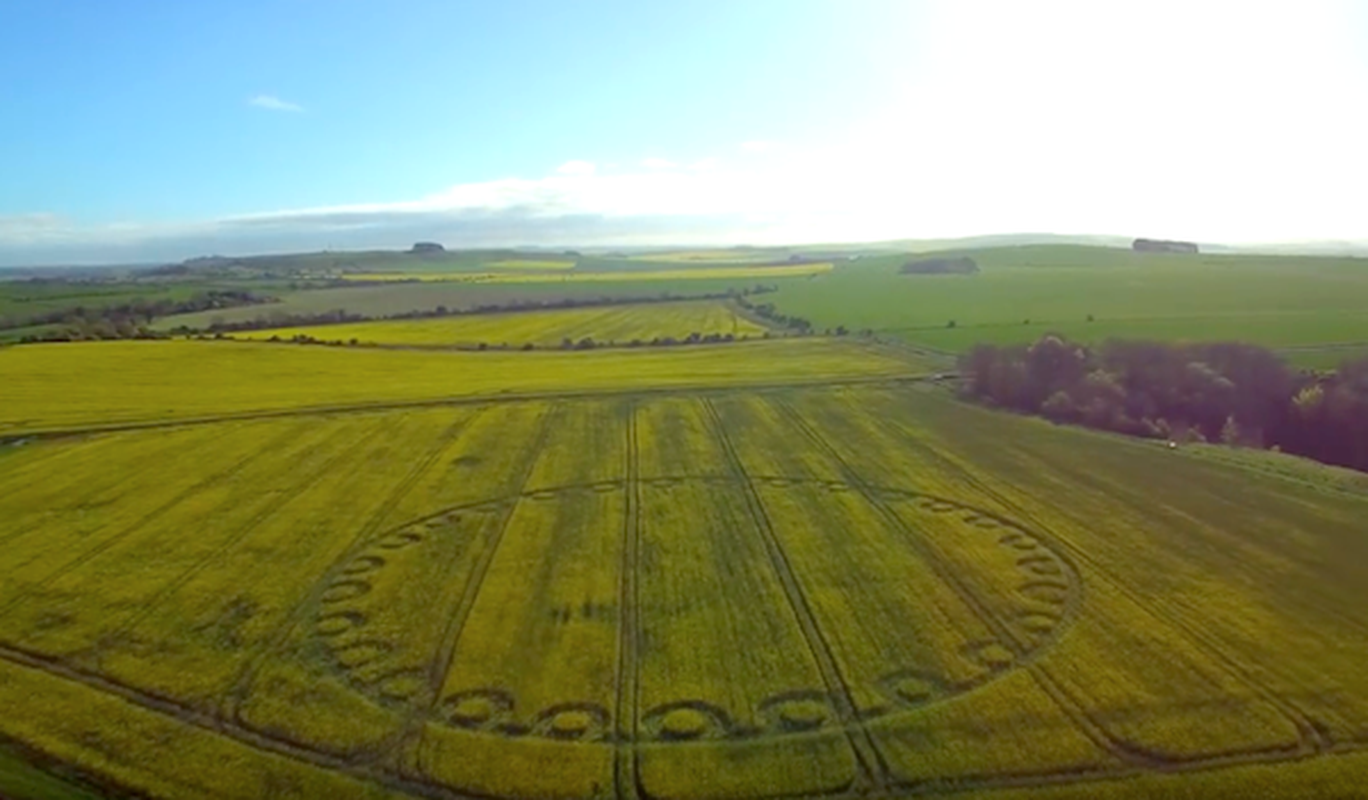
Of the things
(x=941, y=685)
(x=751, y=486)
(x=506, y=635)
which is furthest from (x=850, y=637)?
(x=751, y=486)

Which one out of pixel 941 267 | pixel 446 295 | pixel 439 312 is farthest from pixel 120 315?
pixel 941 267

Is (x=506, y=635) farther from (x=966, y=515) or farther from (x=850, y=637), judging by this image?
(x=966, y=515)

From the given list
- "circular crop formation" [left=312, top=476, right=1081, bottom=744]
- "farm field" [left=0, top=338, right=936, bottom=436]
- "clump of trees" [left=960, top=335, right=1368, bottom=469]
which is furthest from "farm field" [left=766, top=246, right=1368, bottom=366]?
"circular crop formation" [left=312, top=476, right=1081, bottom=744]

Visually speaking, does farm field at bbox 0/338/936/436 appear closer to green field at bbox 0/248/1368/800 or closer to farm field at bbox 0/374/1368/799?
green field at bbox 0/248/1368/800

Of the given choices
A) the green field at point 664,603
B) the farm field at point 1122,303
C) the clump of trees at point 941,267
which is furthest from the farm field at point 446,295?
the green field at point 664,603

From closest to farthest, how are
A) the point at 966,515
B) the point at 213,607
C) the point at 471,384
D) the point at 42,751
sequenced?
the point at 42,751 < the point at 213,607 < the point at 966,515 < the point at 471,384

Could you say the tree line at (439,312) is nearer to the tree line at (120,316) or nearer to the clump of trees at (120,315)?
the tree line at (120,316)
